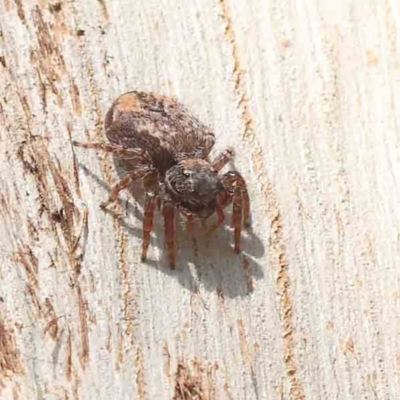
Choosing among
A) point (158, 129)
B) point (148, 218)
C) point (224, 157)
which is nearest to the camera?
point (148, 218)

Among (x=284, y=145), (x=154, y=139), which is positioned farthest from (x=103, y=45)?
(x=284, y=145)

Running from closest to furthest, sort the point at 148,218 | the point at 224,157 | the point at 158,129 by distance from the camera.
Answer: the point at 148,218
the point at 224,157
the point at 158,129

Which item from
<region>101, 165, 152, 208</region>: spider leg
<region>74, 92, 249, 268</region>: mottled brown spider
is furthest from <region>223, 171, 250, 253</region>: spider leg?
<region>101, 165, 152, 208</region>: spider leg

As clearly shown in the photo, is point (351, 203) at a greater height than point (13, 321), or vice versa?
point (351, 203)

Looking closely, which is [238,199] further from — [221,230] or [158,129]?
[158,129]

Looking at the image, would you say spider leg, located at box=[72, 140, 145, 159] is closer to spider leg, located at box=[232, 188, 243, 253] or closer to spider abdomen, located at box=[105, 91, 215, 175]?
spider abdomen, located at box=[105, 91, 215, 175]

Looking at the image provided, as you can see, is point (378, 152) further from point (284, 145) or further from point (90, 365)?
point (90, 365)

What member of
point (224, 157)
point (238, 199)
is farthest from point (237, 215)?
point (224, 157)
